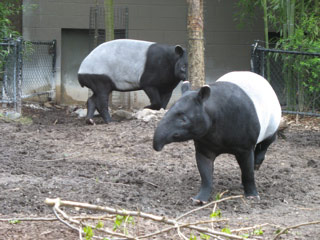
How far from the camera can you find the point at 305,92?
1048 cm

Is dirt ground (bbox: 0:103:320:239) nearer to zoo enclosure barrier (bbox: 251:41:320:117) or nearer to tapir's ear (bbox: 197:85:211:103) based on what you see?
tapir's ear (bbox: 197:85:211:103)

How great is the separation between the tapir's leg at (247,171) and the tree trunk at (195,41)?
3.69 m

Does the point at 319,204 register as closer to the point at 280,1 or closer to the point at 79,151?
the point at 79,151

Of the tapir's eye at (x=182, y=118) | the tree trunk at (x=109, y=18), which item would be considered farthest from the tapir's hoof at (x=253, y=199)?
the tree trunk at (x=109, y=18)

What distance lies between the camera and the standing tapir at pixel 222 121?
14.9 ft

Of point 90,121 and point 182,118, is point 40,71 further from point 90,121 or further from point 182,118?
point 182,118

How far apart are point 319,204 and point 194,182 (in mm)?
1235

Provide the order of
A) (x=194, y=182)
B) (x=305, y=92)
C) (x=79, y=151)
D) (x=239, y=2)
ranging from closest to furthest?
(x=194, y=182)
(x=79, y=151)
(x=305, y=92)
(x=239, y=2)

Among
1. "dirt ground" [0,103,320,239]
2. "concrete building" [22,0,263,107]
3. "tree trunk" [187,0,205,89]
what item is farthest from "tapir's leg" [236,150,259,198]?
"concrete building" [22,0,263,107]

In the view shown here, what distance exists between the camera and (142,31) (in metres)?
13.4

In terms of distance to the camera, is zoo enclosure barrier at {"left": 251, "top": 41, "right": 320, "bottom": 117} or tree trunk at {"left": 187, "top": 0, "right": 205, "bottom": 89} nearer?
tree trunk at {"left": 187, "top": 0, "right": 205, "bottom": 89}

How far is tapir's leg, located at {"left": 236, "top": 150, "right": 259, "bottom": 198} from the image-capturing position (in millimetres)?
5037

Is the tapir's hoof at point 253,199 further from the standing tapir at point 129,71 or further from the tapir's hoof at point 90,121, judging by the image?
the tapir's hoof at point 90,121

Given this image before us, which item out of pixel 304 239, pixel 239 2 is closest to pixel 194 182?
pixel 304 239
